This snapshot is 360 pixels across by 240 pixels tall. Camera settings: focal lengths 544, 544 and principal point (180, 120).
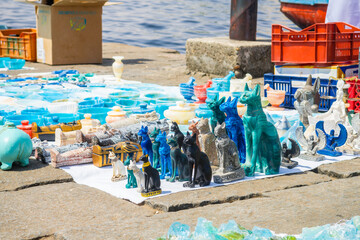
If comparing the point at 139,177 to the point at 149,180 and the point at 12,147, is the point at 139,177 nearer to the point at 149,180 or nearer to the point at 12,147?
the point at 149,180

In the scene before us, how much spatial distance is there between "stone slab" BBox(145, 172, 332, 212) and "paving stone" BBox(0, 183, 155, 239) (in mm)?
137

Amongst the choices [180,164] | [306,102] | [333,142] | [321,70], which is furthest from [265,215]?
[321,70]

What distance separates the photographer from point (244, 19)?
871 cm

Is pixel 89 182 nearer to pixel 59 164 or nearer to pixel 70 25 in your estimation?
pixel 59 164

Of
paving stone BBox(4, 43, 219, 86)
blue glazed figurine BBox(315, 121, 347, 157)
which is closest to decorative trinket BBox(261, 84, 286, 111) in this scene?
blue glazed figurine BBox(315, 121, 347, 157)

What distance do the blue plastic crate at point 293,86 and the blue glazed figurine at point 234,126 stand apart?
192 centimetres

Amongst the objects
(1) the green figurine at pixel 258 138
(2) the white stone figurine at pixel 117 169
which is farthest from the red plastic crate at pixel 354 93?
(2) the white stone figurine at pixel 117 169

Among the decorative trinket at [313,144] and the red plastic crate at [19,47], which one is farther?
the red plastic crate at [19,47]

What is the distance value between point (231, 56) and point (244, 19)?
2.75ft

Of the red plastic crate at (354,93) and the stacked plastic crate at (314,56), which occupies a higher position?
the stacked plastic crate at (314,56)

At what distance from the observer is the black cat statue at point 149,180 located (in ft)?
12.0

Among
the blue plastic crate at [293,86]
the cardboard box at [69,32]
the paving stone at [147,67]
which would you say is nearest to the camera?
the blue plastic crate at [293,86]

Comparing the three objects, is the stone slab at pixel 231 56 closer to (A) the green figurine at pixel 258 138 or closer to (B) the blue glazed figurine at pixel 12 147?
(A) the green figurine at pixel 258 138

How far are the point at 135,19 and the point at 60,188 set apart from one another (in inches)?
827
